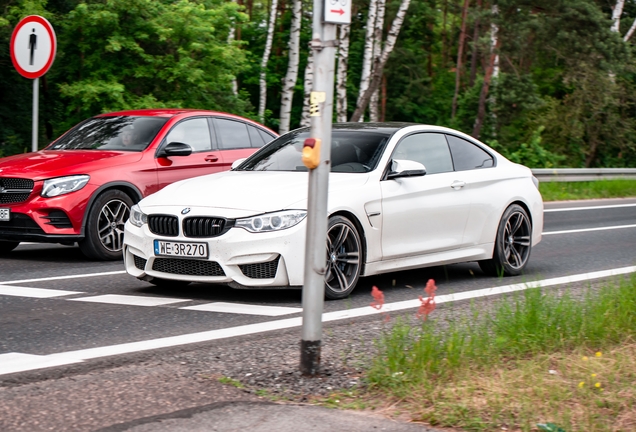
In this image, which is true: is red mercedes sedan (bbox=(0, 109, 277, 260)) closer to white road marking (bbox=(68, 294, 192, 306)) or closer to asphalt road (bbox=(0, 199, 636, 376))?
asphalt road (bbox=(0, 199, 636, 376))

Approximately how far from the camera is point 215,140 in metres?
12.2

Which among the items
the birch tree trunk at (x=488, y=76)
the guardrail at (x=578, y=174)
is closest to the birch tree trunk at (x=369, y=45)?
the birch tree trunk at (x=488, y=76)

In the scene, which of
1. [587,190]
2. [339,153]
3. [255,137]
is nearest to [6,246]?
[255,137]

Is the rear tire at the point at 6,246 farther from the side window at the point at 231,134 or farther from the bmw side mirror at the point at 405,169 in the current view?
the bmw side mirror at the point at 405,169

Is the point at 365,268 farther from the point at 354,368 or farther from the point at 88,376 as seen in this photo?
the point at 88,376

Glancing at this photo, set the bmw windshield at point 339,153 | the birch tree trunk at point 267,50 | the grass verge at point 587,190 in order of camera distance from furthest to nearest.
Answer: the birch tree trunk at point 267,50 → the grass verge at point 587,190 → the bmw windshield at point 339,153

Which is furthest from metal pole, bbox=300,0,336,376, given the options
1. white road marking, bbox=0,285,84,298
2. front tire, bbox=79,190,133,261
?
front tire, bbox=79,190,133,261

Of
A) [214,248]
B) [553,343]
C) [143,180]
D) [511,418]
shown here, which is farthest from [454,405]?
[143,180]

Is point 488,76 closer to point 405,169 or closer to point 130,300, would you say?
point 405,169

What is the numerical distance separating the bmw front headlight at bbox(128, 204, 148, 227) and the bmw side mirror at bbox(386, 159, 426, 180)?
6.94 feet

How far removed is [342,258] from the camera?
8.10 metres

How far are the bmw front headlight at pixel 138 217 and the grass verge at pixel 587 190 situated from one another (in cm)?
1450

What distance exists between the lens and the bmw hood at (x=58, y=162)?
10.5m

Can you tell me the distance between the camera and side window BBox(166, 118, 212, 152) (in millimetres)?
11719
